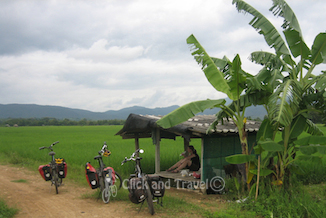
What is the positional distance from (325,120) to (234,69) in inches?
86.9

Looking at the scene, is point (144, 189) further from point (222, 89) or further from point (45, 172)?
point (45, 172)

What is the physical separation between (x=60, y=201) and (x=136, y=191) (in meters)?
2.03

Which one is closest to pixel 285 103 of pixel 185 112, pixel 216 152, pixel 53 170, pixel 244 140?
pixel 244 140

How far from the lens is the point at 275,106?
4.84 m

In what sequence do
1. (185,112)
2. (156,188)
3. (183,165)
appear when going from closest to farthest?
(156,188) → (185,112) → (183,165)

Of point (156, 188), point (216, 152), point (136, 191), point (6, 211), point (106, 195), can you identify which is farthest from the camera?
point (216, 152)

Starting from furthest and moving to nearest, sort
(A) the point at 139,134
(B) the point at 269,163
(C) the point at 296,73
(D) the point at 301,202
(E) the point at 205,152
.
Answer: (A) the point at 139,134 < (E) the point at 205,152 < (B) the point at 269,163 < (C) the point at 296,73 < (D) the point at 301,202

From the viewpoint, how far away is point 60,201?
5.76 m

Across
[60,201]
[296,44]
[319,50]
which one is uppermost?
[296,44]

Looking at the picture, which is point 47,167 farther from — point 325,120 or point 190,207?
point 325,120

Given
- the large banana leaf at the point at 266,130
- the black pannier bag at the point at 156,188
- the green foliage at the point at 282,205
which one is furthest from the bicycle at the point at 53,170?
the large banana leaf at the point at 266,130

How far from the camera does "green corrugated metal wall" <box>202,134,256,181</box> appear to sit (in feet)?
22.3

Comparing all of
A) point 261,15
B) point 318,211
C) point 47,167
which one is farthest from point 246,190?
point 47,167

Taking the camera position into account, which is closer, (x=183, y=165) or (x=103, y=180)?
(x=103, y=180)
